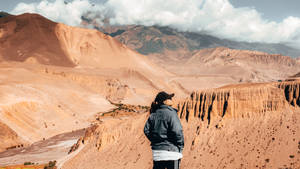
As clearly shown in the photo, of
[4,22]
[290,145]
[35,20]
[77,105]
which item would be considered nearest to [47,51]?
[35,20]

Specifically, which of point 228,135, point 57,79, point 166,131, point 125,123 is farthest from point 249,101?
point 57,79

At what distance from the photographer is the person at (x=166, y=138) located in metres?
5.08

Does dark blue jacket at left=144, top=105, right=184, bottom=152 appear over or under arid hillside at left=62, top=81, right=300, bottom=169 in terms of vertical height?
over

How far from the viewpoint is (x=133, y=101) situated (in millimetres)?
94625

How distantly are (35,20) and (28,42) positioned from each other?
A: 21319 millimetres

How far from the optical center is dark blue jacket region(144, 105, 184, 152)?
199 inches

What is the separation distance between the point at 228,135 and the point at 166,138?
1785 cm

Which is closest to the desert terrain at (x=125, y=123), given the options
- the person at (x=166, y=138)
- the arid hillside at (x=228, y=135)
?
the arid hillside at (x=228, y=135)

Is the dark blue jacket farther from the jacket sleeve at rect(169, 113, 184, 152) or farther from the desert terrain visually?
the desert terrain

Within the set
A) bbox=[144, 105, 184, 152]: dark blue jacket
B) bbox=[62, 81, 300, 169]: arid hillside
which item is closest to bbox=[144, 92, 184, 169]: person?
bbox=[144, 105, 184, 152]: dark blue jacket

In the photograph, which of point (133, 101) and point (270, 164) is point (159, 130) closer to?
point (270, 164)

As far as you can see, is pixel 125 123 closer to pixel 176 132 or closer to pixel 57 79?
pixel 176 132

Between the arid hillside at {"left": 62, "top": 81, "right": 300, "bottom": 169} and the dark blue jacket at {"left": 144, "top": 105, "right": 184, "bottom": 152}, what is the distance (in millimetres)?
15336

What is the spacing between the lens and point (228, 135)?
70.6ft
